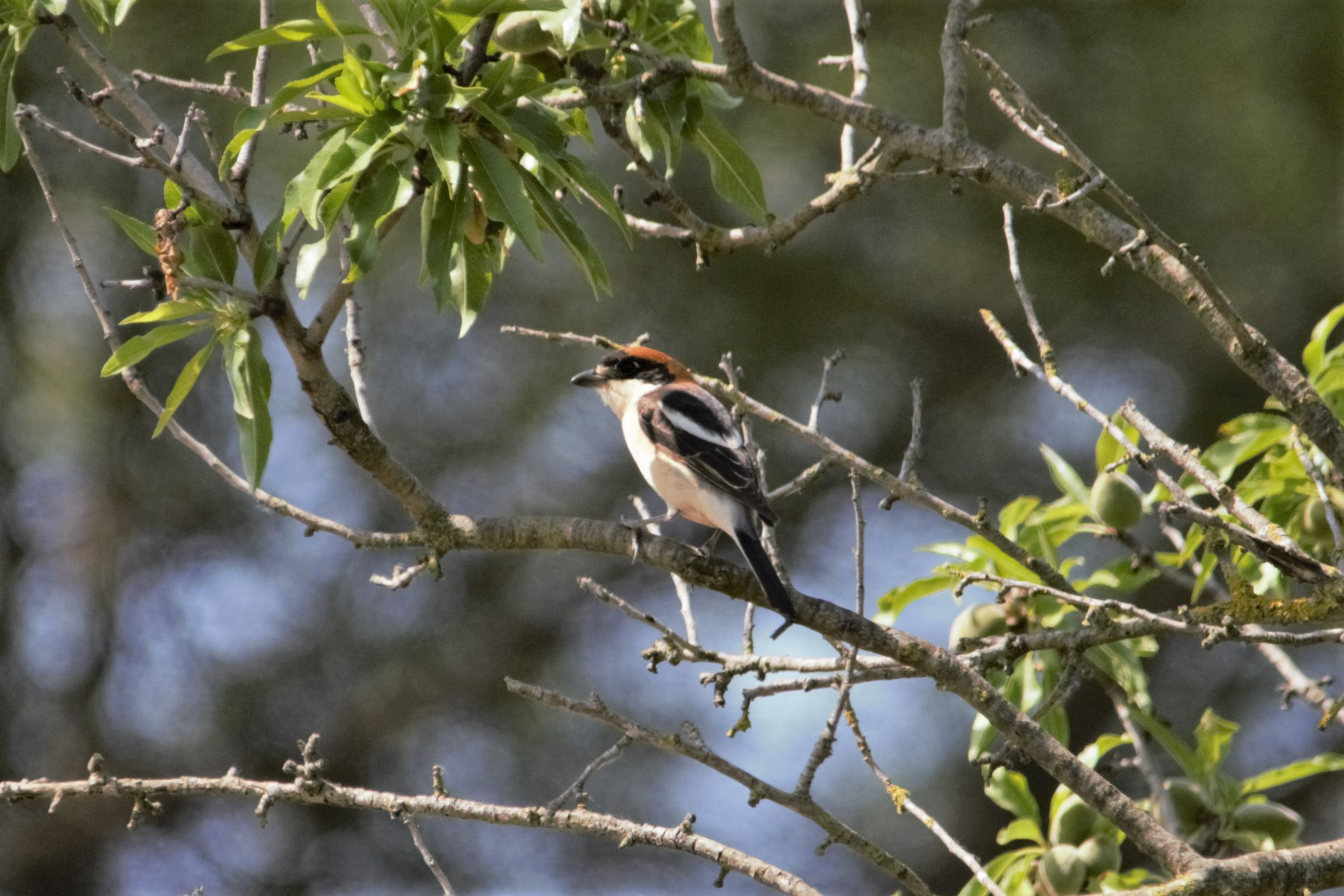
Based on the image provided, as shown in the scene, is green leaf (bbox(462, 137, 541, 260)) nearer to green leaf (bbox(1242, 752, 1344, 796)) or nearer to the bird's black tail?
the bird's black tail

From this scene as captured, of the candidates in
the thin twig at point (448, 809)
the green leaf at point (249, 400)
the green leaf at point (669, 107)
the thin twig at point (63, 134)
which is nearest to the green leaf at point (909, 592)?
the thin twig at point (448, 809)

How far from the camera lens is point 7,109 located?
260 cm

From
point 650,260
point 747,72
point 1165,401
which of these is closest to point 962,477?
point 1165,401

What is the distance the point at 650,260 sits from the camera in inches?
223

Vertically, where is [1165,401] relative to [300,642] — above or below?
above

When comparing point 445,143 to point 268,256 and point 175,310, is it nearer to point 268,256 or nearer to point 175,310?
point 268,256

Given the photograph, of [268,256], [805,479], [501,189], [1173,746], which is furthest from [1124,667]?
[268,256]

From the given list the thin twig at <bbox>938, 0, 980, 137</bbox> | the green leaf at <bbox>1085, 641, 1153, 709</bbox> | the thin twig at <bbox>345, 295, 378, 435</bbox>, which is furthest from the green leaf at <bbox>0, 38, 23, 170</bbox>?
the green leaf at <bbox>1085, 641, 1153, 709</bbox>

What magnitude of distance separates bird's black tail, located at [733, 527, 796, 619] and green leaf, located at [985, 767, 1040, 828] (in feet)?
3.51

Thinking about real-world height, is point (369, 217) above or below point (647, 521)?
above

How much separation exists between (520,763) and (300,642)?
1.17m

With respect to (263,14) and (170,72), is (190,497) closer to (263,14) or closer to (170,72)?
(170,72)

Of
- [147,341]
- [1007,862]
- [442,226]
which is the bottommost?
[1007,862]

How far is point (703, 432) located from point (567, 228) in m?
0.96
